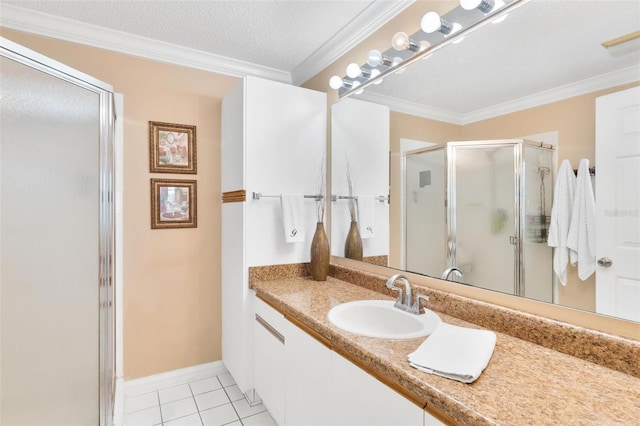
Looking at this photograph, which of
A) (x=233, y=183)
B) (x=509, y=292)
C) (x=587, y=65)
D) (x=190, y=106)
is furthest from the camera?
(x=190, y=106)

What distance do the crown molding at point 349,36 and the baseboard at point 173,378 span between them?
2.34 metres

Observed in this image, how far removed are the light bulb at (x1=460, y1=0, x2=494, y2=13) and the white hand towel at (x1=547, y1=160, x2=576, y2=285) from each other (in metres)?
0.67

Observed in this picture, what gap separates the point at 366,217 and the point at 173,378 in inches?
70.2

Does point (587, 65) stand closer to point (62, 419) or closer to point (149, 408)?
point (62, 419)

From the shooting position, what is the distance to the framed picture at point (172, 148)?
7.22ft

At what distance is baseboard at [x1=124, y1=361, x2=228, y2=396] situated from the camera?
2154mm

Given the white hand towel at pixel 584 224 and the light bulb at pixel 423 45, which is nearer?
the white hand towel at pixel 584 224

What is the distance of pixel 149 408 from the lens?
6.57 ft

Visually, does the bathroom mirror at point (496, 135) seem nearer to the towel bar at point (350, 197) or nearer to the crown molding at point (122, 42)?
the towel bar at point (350, 197)

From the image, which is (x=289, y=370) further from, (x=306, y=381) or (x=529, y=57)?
(x=529, y=57)

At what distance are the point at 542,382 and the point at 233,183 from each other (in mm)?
1885

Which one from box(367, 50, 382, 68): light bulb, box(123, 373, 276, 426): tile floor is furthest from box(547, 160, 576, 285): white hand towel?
box(123, 373, 276, 426): tile floor

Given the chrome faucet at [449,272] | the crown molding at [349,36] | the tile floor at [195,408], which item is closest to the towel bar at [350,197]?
the chrome faucet at [449,272]

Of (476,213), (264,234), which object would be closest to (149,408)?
(264,234)
